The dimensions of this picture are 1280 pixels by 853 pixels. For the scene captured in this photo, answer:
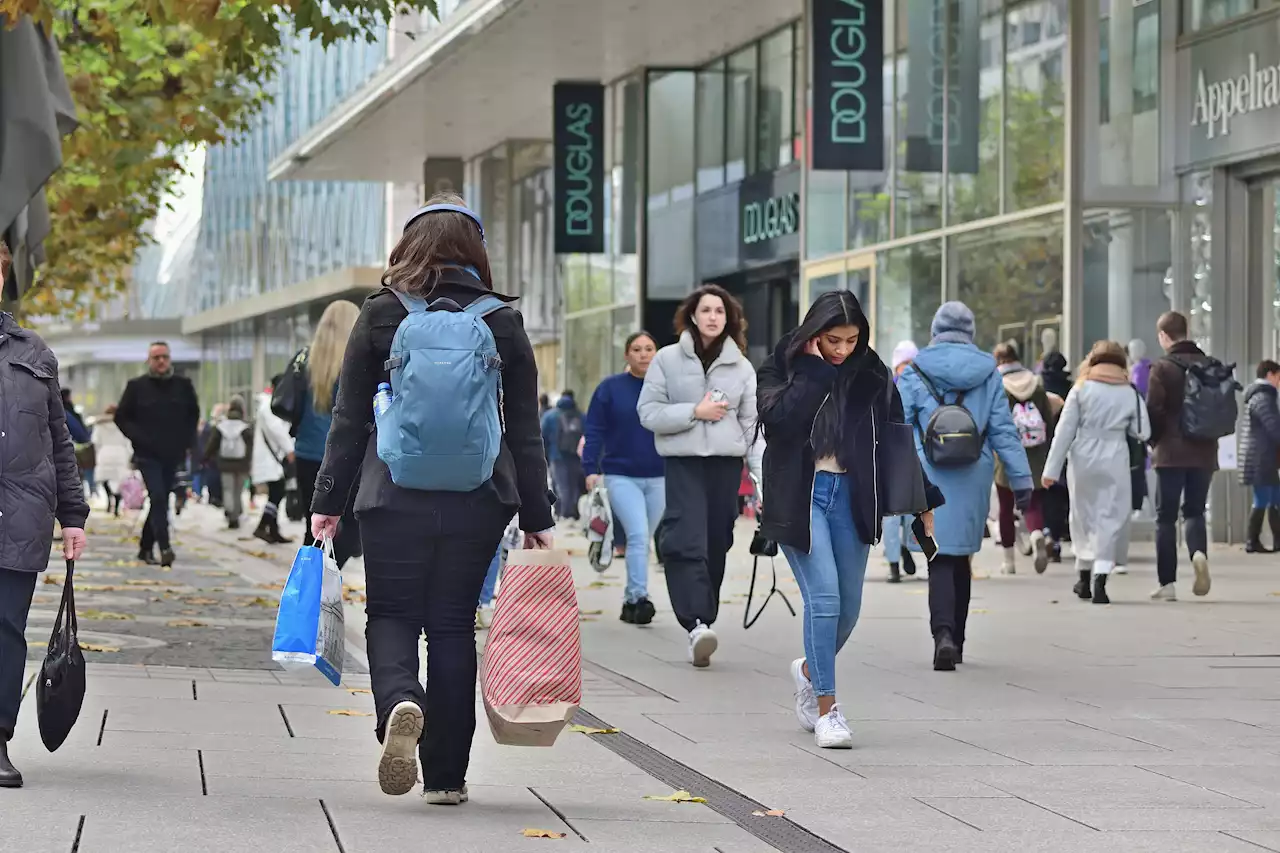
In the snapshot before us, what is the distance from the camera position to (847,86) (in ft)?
71.4

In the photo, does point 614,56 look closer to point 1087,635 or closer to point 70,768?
point 1087,635

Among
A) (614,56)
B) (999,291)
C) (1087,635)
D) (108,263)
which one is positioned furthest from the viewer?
(614,56)

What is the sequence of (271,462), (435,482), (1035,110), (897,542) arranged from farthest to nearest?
(271,462), (1035,110), (897,542), (435,482)

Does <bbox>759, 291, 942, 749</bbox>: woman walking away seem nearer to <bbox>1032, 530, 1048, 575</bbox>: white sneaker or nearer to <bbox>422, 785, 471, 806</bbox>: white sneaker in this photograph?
<bbox>422, 785, 471, 806</bbox>: white sneaker

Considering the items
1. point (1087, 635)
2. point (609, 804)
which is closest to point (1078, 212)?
point (1087, 635)

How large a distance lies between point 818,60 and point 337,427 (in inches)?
644

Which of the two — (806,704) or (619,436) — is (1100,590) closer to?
(619,436)

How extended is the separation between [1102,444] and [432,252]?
8.52 m

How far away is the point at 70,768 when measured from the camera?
22.0 feet

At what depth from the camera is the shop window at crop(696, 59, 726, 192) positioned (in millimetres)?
30312

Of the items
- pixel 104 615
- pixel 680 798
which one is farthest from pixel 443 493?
pixel 104 615

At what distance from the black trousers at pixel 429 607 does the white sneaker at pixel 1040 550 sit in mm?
10984

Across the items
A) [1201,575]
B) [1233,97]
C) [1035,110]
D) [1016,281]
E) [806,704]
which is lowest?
[806,704]

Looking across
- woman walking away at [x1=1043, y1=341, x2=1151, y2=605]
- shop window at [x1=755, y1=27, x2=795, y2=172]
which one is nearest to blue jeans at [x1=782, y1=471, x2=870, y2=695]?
woman walking away at [x1=1043, y1=341, x2=1151, y2=605]
